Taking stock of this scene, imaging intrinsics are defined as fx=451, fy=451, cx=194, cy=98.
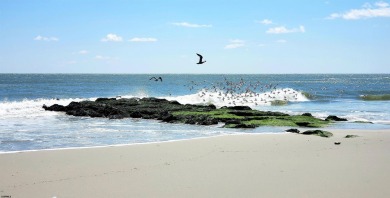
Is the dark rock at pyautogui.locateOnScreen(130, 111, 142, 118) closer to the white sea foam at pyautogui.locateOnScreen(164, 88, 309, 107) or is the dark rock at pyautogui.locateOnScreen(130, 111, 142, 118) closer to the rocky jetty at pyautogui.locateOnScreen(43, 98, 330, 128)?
the rocky jetty at pyautogui.locateOnScreen(43, 98, 330, 128)

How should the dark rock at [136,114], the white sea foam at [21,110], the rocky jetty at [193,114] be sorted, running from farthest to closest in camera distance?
the white sea foam at [21,110]
the dark rock at [136,114]
the rocky jetty at [193,114]

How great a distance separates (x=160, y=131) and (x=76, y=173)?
32.5 feet

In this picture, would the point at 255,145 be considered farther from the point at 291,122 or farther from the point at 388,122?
the point at 388,122

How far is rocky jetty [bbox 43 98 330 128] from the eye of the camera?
24.3 metres

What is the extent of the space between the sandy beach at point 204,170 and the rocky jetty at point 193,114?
7805 mm

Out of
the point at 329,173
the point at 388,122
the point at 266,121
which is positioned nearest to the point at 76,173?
the point at 329,173

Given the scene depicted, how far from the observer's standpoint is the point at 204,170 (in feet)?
37.6

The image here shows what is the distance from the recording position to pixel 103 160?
41.9 feet

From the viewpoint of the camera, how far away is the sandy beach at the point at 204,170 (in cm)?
945

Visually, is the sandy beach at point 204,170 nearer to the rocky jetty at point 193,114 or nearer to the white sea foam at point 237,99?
the rocky jetty at point 193,114

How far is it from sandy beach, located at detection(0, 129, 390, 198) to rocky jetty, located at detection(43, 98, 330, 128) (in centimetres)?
780

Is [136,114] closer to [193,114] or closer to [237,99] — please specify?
[193,114]

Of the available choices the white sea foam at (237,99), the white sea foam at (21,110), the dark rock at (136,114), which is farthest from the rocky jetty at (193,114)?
the white sea foam at (237,99)

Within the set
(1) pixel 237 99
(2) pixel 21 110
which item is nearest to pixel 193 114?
(2) pixel 21 110
